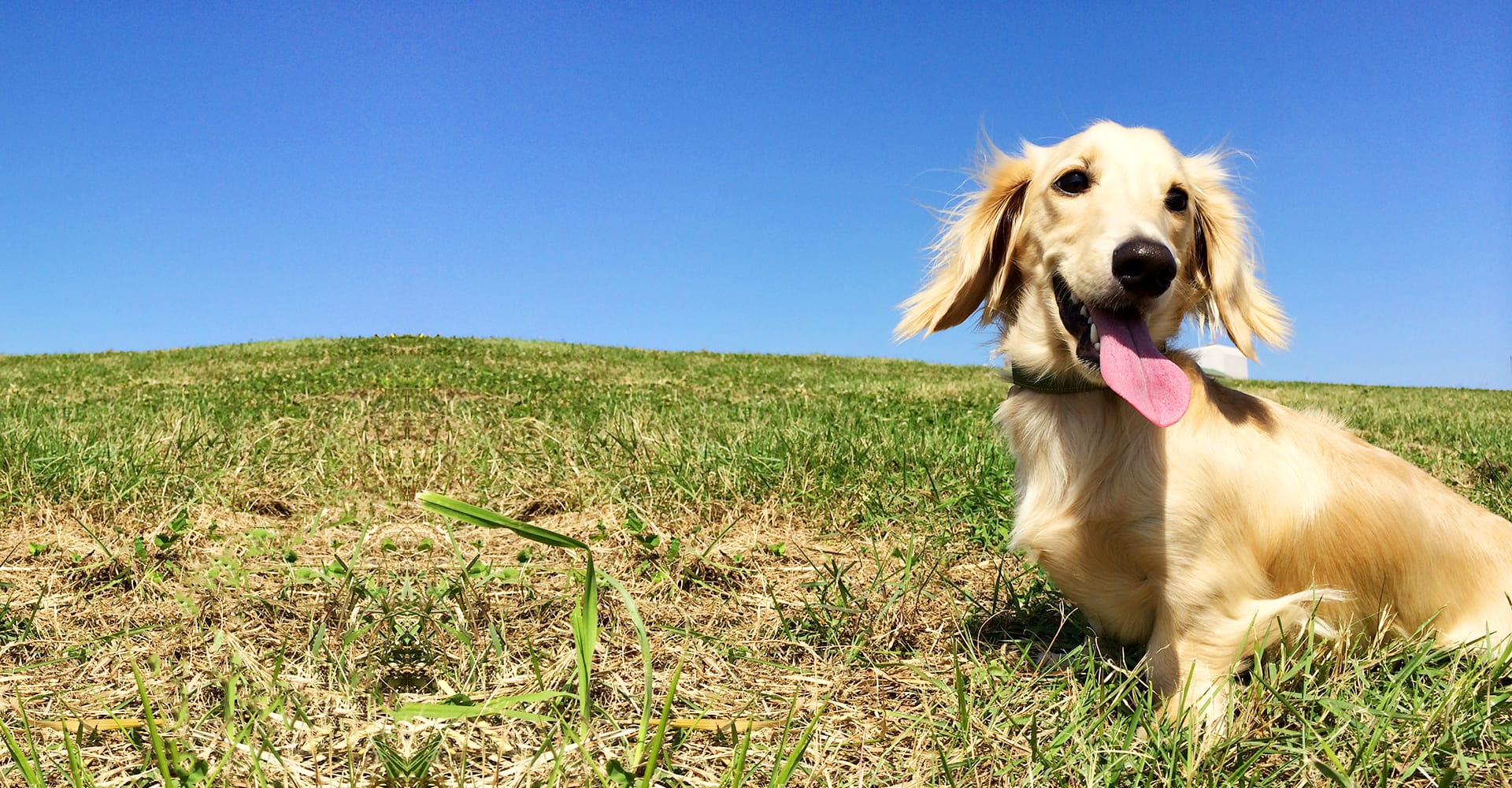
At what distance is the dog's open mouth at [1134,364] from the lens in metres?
2.39

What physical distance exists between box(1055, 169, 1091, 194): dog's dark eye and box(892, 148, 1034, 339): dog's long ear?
0.90 feet

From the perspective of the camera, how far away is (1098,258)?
245 cm

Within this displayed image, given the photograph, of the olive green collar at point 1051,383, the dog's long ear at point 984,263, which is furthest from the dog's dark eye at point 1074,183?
the olive green collar at point 1051,383

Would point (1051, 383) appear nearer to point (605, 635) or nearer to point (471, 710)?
point (605, 635)

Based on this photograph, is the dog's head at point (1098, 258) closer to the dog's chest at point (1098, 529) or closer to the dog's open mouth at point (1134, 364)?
the dog's open mouth at point (1134, 364)

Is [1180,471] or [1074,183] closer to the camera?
[1180,471]

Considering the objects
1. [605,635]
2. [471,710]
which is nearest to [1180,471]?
[605,635]

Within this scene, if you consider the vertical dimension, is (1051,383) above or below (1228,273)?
below

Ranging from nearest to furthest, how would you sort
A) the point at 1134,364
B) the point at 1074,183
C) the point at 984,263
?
the point at 1134,364 < the point at 1074,183 < the point at 984,263

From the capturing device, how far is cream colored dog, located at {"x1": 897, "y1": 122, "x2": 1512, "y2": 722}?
2.46 m

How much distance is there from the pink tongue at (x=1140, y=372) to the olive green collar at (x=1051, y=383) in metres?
0.21

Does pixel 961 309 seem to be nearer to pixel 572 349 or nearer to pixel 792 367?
pixel 792 367

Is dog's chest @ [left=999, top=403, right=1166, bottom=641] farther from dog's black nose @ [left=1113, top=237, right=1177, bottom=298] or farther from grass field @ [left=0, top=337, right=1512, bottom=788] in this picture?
dog's black nose @ [left=1113, top=237, right=1177, bottom=298]

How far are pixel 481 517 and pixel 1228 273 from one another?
2.66 metres
